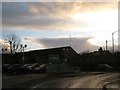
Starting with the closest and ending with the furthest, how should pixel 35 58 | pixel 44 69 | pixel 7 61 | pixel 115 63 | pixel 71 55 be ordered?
1. pixel 44 69
2. pixel 115 63
3. pixel 71 55
4. pixel 35 58
5. pixel 7 61

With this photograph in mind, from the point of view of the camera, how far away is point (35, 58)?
379ft

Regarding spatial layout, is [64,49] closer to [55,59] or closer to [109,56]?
[109,56]

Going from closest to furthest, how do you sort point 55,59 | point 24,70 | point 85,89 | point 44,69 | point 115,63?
1. point 85,89
2. point 55,59
3. point 24,70
4. point 44,69
5. point 115,63

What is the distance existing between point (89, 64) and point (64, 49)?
17.3 meters

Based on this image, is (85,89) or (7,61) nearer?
(85,89)

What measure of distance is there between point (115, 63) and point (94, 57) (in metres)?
8.89

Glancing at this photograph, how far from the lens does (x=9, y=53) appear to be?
423ft

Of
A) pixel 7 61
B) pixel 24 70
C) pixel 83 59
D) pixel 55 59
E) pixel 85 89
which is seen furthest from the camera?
pixel 7 61

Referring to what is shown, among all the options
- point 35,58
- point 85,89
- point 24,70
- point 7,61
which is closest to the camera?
point 85,89

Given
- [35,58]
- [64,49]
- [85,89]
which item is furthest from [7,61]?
[85,89]

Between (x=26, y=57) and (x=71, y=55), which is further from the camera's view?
(x=26, y=57)

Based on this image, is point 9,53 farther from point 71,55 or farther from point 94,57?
point 94,57

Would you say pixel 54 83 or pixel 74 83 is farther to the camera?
pixel 54 83

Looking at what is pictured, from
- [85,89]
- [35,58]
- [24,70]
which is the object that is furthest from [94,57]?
[85,89]
